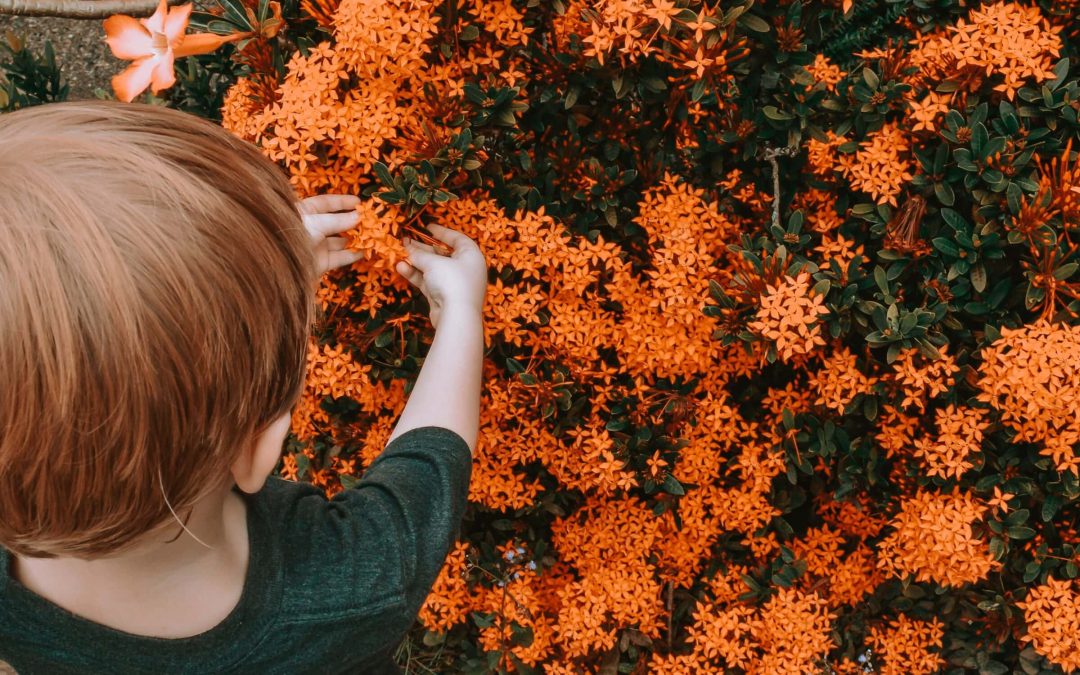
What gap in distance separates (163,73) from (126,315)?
3.35 feet

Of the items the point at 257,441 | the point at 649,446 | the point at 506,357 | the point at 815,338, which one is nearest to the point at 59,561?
the point at 257,441

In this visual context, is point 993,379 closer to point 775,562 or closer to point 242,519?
point 775,562

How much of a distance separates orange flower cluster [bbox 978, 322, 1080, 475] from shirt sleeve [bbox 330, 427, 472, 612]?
1144mm

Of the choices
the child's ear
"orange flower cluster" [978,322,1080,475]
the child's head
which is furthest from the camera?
"orange flower cluster" [978,322,1080,475]

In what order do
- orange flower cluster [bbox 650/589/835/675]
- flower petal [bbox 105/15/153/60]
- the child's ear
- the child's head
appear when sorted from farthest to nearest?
orange flower cluster [bbox 650/589/835/675] < flower petal [bbox 105/15/153/60] < the child's ear < the child's head

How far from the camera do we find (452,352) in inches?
59.4

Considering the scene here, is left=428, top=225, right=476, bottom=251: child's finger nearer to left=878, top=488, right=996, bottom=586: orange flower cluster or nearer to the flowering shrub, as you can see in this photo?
the flowering shrub

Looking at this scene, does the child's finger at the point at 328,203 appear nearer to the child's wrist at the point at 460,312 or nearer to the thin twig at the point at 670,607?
the child's wrist at the point at 460,312

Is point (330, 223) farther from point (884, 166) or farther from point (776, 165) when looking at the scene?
point (884, 166)

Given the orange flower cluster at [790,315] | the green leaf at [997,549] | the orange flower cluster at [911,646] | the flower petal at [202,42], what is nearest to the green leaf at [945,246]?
the orange flower cluster at [790,315]

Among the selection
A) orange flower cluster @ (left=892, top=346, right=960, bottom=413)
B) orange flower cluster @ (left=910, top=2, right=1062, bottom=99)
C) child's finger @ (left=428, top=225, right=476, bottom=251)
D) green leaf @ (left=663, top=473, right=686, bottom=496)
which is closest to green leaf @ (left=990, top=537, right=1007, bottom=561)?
orange flower cluster @ (left=892, top=346, right=960, bottom=413)

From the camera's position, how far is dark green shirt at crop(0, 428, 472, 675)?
1155mm

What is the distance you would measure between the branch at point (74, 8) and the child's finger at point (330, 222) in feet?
4.40

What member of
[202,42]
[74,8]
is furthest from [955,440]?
[74,8]
